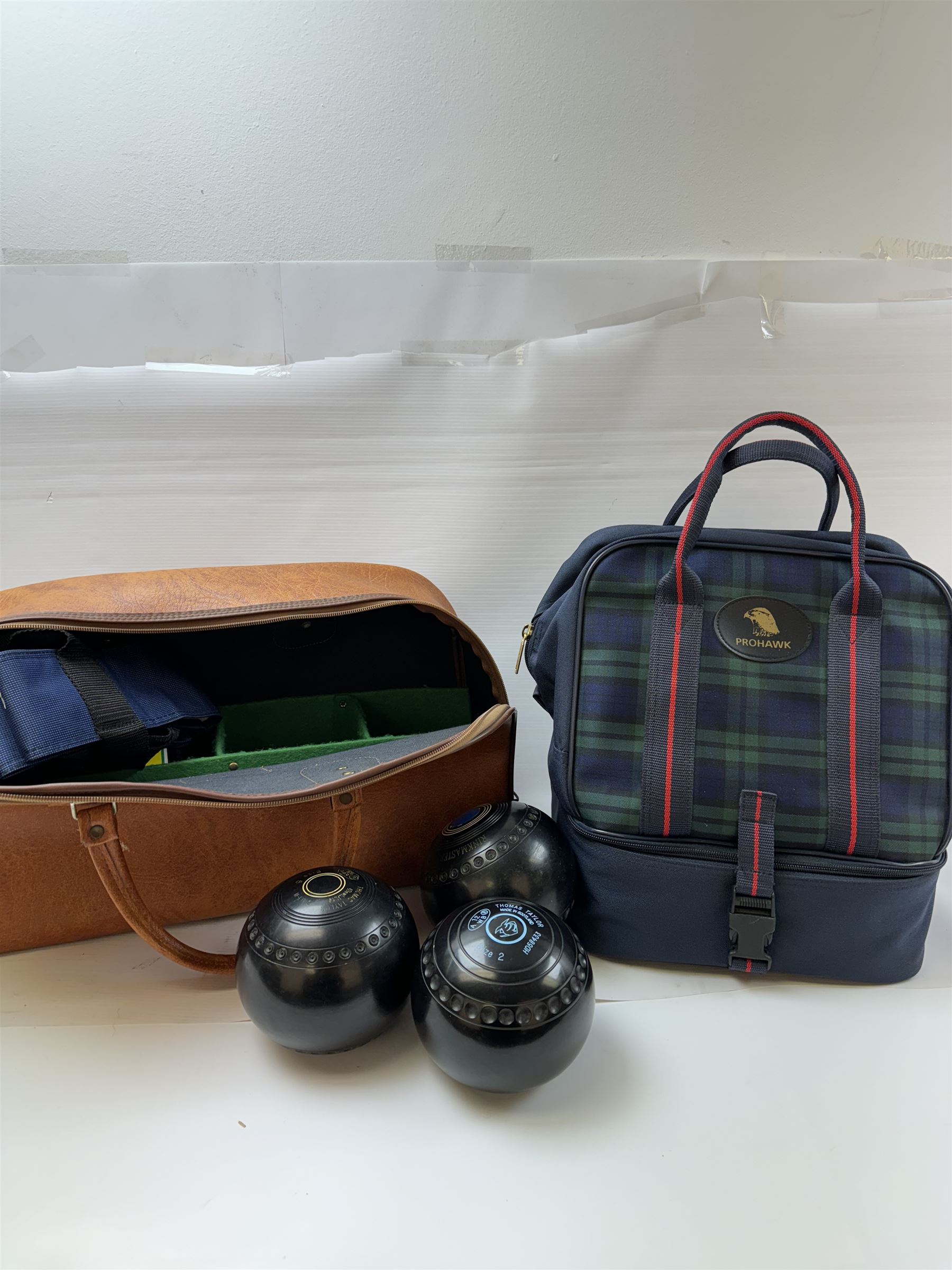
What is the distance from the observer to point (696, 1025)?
106 centimetres

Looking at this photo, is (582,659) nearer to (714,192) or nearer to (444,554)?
(444,554)

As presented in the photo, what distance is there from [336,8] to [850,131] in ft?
3.14

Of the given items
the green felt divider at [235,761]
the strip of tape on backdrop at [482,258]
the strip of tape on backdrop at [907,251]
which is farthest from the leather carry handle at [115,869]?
the strip of tape on backdrop at [907,251]

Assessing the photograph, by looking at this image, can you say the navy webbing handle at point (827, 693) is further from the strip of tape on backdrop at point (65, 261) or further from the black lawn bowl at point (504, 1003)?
the strip of tape on backdrop at point (65, 261)

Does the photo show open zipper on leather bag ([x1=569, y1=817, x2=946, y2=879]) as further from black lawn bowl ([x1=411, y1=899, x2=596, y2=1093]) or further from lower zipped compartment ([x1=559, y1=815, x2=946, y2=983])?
black lawn bowl ([x1=411, y1=899, x2=596, y2=1093])

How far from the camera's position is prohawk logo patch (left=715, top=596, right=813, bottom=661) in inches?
43.5

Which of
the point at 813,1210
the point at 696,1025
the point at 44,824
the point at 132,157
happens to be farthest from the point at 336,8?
the point at 813,1210

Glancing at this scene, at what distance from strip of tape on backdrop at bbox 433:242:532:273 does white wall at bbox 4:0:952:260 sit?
14mm

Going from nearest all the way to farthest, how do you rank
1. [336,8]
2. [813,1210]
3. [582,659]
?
[813,1210]
[582,659]
[336,8]

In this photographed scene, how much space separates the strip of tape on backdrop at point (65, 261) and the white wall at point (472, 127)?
0.5 inches

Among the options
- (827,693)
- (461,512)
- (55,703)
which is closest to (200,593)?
(55,703)

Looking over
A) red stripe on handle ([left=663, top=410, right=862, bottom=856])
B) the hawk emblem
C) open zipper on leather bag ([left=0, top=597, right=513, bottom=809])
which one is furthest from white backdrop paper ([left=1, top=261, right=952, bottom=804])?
the hawk emblem

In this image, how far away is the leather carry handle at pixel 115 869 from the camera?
1.00 metres

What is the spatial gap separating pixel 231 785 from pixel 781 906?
2.60 ft
